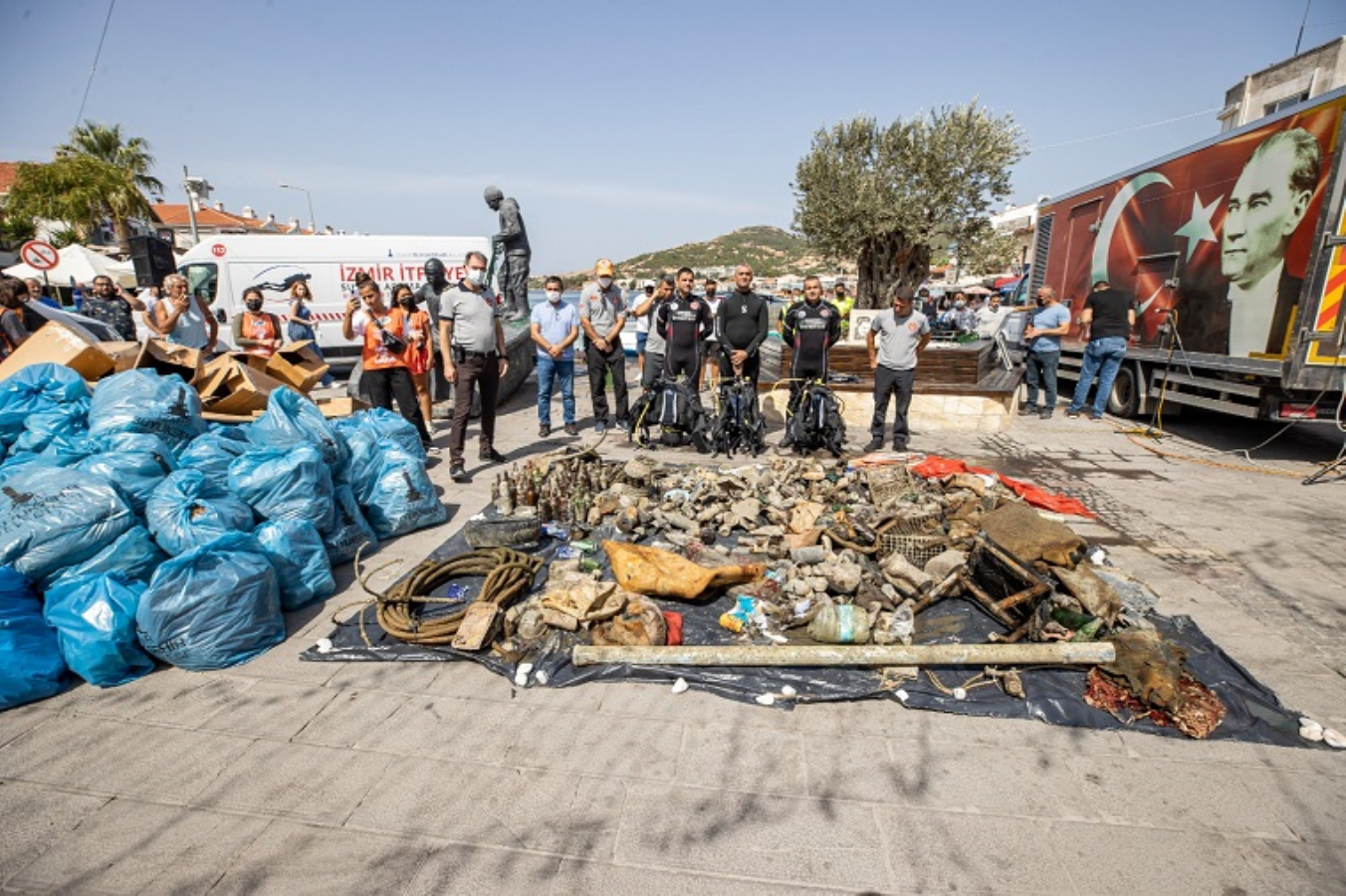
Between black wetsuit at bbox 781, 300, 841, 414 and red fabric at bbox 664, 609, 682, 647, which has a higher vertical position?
black wetsuit at bbox 781, 300, 841, 414

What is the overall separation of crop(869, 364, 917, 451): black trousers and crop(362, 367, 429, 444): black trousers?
5271 mm

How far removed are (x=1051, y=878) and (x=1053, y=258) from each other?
12.4 metres

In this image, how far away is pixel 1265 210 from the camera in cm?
656

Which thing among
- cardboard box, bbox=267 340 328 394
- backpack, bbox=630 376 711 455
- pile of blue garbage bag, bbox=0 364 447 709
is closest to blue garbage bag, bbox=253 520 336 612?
pile of blue garbage bag, bbox=0 364 447 709

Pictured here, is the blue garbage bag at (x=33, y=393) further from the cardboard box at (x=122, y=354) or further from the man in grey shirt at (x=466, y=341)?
the man in grey shirt at (x=466, y=341)

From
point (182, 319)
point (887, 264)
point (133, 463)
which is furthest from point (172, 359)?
point (887, 264)

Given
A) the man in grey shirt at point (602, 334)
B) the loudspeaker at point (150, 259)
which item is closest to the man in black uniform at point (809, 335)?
the man in grey shirt at point (602, 334)

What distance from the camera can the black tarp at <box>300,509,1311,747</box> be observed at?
258 cm

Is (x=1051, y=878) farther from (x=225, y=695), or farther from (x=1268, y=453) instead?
(x=1268, y=453)

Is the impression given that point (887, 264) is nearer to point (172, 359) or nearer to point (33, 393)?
point (172, 359)

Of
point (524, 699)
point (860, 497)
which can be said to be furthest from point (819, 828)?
point (860, 497)

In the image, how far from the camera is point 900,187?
2206 cm

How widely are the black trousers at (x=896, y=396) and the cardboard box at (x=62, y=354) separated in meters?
7.40

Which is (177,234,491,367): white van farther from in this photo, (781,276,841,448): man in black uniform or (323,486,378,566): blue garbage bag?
(323,486,378,566): blue garbage bag
